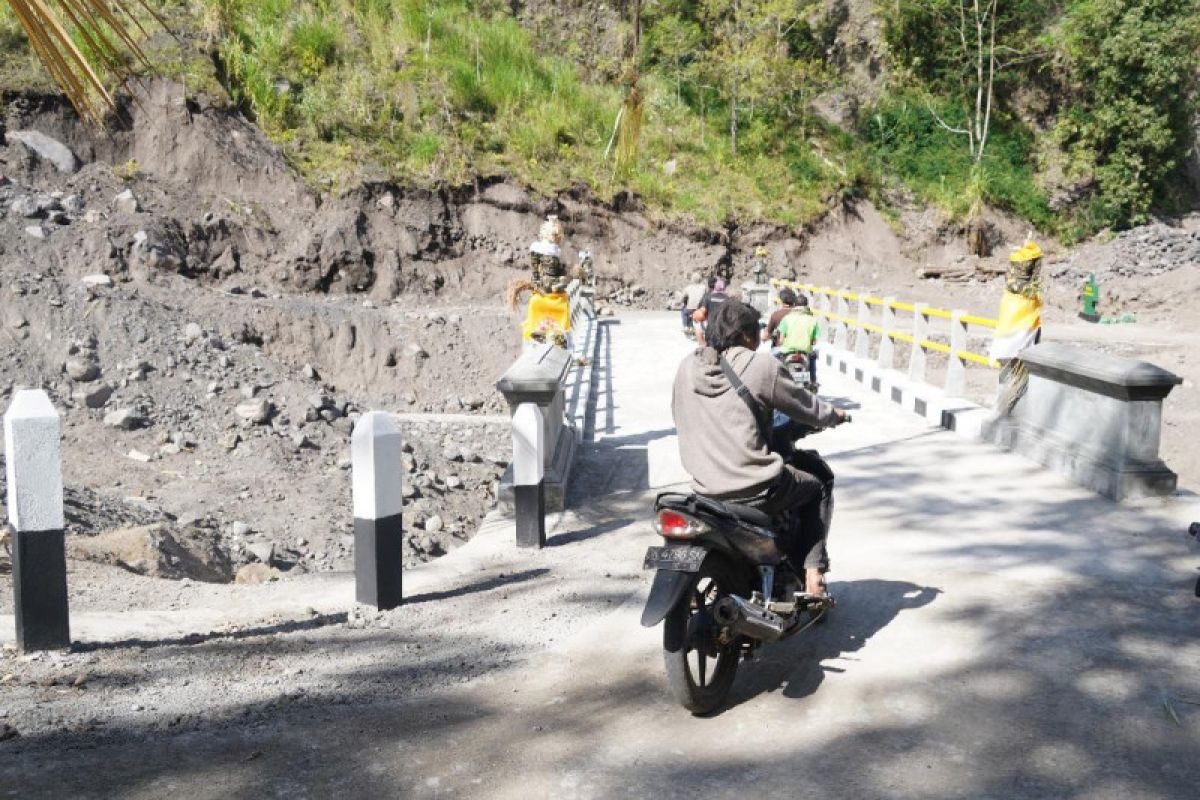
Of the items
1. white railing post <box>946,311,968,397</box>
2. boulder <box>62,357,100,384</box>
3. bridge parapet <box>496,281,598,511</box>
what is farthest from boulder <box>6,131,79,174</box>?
white railing post <box>946,311,968,397</box>

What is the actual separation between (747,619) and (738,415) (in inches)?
32.5

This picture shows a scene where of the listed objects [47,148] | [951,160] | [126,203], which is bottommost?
[126,203]

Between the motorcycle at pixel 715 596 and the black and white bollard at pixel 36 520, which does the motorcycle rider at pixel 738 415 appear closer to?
the motorcycle at pixel 715 596

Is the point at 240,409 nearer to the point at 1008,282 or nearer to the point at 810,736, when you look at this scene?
the point at 1008,282

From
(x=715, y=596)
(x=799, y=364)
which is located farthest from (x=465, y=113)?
(x=715, y=596)

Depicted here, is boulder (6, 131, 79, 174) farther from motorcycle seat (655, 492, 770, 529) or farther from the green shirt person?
motorcycle seat (655, 492, 770, 529)

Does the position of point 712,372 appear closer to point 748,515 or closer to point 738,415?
point 738,415

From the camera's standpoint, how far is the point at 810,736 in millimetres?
4000

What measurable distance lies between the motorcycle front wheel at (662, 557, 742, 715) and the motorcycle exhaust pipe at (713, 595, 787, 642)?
4 cm

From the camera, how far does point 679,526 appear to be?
163 inches

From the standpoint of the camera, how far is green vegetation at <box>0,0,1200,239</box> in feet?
96.4

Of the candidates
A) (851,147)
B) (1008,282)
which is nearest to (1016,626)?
(1008,282)

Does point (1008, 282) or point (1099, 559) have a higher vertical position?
point (1008, 282)

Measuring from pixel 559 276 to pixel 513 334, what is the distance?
1076cm
